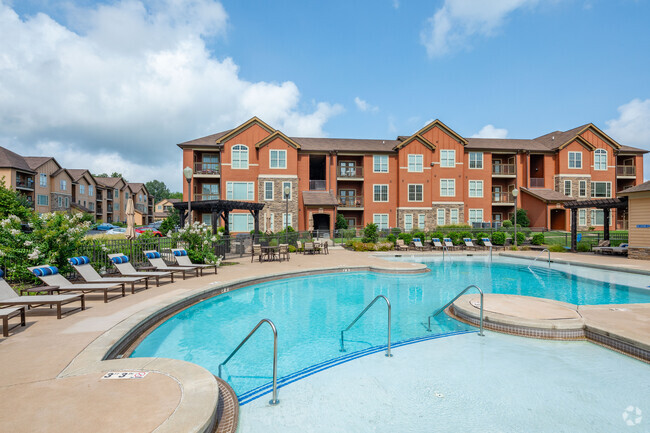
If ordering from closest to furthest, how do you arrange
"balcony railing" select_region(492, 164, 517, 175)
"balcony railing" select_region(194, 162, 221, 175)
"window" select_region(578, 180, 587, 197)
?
"balcony railing" select_region(194, 162, 221, 175) < "window" select_region(578, 180, 587, 197) < "balcony railing" select_region(492, 164, 517, 175)

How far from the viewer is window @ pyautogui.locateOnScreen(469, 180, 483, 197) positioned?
33.1 meters

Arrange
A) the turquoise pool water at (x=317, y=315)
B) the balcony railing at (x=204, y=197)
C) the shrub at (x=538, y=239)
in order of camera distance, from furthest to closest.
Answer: the balcony railing at (x=204, y=197)
the shrub at (x=538, y=239)
the turquoise pool water at (x=317, y=315)

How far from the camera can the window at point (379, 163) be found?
32.1 m

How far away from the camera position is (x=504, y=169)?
113 ft

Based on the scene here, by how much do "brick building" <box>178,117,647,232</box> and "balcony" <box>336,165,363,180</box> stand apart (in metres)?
0.10

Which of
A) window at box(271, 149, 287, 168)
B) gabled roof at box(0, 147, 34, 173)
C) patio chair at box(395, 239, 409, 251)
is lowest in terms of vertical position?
patio chair at box(395, 239, 409, 251)

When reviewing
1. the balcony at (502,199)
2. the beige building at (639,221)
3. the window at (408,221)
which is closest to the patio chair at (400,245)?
the window at (408,221)

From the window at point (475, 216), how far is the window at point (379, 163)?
10.1 metres

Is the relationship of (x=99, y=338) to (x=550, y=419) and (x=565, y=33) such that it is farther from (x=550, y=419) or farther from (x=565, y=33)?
(x=565, y=33)

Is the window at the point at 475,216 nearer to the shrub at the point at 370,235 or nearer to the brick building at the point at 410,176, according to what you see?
the brick building at the point at 410,176

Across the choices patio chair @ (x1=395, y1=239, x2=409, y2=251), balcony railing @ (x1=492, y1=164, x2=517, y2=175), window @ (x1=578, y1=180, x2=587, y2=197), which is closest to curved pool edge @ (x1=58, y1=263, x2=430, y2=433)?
patio chair @ (x1=395, y1=239, x2=409, y2=251)

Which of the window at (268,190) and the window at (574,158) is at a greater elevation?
the window at (574,158)

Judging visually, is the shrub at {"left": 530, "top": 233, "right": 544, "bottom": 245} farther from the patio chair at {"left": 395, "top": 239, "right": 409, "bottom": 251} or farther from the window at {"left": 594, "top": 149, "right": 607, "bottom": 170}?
the window at {"left": 594, "top": 149, "right": 607, "bottom": 170}

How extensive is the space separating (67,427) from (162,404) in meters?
0.78
